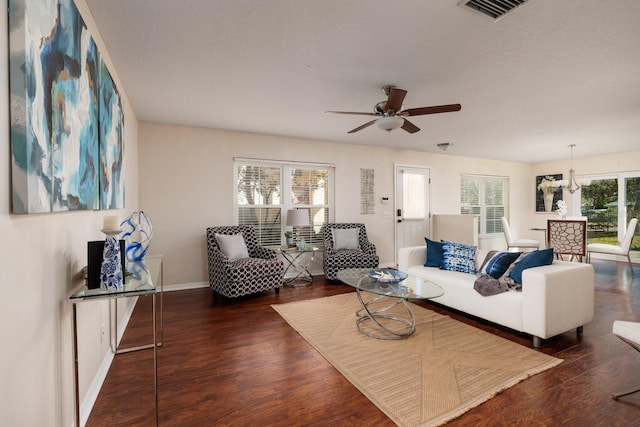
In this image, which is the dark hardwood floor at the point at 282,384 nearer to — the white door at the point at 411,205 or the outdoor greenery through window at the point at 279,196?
the outdoor greenery through window at the point at 279,196

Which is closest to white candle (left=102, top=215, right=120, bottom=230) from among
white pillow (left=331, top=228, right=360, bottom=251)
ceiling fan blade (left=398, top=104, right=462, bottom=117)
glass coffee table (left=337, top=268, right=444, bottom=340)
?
glass coffee table (left=337, top=268, right=444, bottom=340)

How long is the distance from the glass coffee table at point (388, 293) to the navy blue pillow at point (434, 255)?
2.45 ft

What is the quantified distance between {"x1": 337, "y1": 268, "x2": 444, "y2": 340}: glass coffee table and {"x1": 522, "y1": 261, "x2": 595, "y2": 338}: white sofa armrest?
2.37ft

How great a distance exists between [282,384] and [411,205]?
5173mm

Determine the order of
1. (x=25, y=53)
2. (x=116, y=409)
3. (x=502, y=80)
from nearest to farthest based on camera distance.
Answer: (x=25, y=53) → (x=116, y=409) → (x=502, y=80)

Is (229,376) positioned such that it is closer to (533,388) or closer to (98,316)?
(98,316)

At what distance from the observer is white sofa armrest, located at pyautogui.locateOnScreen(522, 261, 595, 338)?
2496 millimetres

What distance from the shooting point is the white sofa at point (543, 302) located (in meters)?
2.51

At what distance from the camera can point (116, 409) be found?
1783 millimetres

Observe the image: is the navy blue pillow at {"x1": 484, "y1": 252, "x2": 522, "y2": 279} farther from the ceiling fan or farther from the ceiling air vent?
the ceiling air vent

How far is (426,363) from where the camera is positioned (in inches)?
89.6

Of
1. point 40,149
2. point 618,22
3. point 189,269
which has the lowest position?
point 189,269

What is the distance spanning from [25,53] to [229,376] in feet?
6.74

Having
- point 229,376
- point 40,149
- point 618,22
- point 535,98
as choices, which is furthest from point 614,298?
point 40,149
